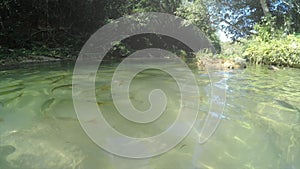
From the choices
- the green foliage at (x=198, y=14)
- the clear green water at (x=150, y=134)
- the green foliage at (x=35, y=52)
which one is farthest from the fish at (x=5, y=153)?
the green foliage at (x=198, y=14)

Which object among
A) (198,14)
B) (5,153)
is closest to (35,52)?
(198,14)

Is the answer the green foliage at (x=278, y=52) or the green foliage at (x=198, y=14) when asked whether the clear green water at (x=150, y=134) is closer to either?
the green foliage at (x=278, y=52)

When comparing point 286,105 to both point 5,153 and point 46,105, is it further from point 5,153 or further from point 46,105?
point 5,153

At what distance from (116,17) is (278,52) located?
1039cm

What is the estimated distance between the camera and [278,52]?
997 cm

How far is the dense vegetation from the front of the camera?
10.9 meters

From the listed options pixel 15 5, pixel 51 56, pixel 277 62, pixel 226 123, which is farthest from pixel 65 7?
pixel 226 123

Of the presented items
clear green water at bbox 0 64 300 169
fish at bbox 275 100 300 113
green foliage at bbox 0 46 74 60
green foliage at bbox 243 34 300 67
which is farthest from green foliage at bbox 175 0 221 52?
fish at bbox 275 100 300 113

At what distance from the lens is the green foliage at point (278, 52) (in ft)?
30.5

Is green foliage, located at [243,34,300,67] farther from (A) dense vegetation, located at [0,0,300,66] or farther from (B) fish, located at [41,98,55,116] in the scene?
(B) fish, located at [41,98,55,116]

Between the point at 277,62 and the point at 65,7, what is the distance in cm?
1100

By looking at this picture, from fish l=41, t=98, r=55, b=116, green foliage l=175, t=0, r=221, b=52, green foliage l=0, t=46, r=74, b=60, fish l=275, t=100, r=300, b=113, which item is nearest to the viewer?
fish l=41, t=98, r=55, b=116

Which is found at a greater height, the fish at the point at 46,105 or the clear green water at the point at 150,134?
the fish at the point at 46,105

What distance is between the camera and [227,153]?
6.25ft
